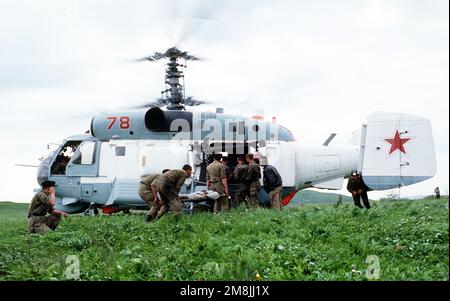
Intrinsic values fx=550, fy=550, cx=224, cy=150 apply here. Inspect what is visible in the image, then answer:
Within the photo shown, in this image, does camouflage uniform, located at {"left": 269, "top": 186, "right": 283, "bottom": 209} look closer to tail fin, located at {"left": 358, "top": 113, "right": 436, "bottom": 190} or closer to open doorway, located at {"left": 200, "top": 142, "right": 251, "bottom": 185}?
open doorway, located at {"left": 200, "top": 142, "right": 251, "bottom": 185}

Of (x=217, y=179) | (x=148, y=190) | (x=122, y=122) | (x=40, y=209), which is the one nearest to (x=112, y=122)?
(x=122, y=122)

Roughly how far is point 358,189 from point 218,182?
130 inches

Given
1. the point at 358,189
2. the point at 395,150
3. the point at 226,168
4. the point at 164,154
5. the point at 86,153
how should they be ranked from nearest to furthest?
the point at 395,150, the point at 358,189, the point at 226,168, the point at 164,154, the point at 86,153

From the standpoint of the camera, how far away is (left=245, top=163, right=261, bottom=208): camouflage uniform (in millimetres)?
12969

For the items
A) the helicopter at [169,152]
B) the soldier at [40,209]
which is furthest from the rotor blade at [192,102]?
the soldier at [40,209]

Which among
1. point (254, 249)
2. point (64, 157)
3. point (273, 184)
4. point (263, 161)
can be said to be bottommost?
point (254, 249)

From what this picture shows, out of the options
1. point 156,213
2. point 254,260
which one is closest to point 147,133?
point 156,213

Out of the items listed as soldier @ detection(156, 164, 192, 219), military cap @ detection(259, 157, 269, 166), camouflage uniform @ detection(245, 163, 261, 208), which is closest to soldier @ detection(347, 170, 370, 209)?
military cap @ detection(259, 157, 269, 166)

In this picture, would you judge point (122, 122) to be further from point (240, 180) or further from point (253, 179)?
point (253, 179)

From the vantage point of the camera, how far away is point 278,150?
1405 centimetres

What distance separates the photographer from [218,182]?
1266 cm

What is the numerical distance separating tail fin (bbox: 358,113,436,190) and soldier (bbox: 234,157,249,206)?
2.86 meters

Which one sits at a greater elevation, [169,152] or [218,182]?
[169,152]
